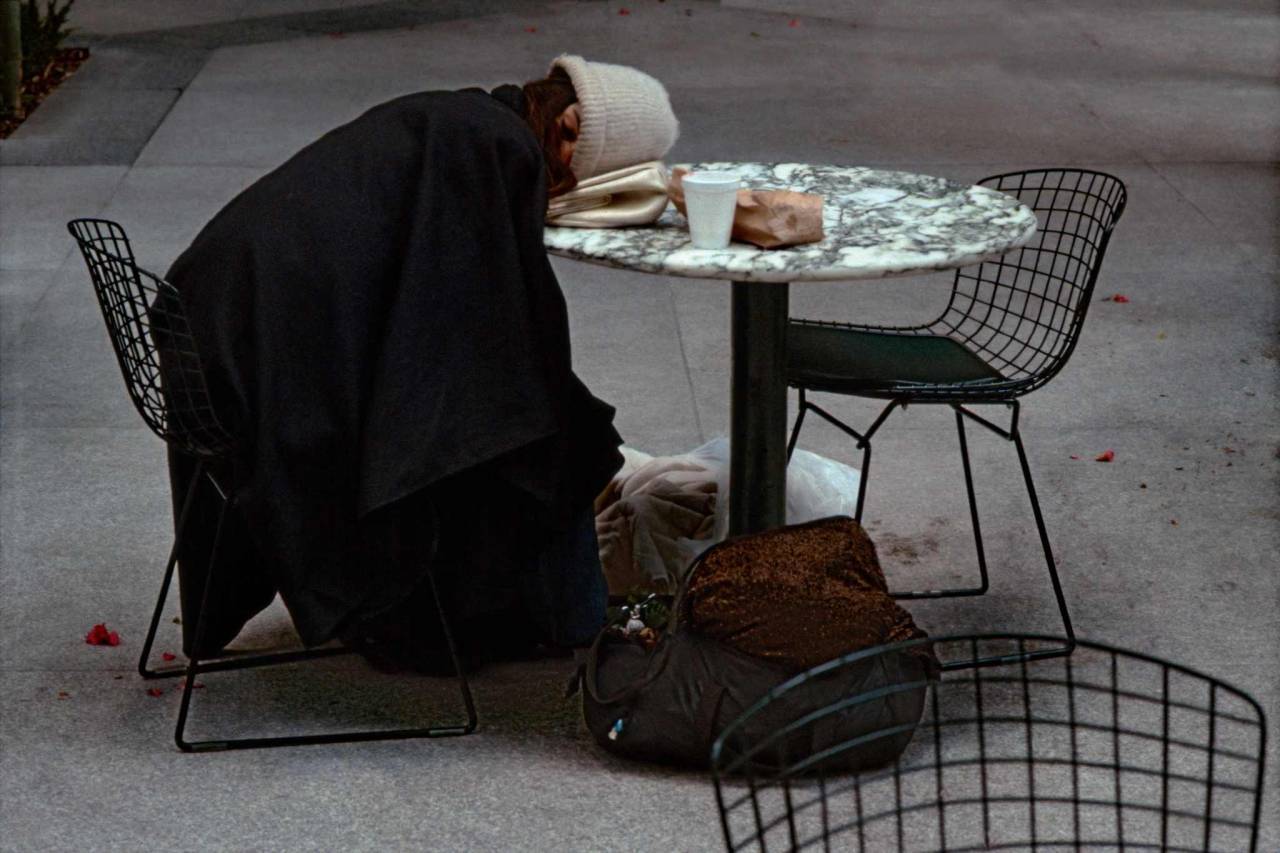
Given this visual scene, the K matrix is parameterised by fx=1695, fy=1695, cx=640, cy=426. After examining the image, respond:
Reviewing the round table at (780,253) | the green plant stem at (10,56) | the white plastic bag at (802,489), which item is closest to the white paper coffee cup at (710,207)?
the round table at (780,253)

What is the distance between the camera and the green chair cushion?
11.4 feet

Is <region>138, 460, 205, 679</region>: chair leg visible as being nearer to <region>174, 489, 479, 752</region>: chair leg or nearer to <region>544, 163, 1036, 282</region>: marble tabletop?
<region>174, 489, 479, 752</region>: chair leg

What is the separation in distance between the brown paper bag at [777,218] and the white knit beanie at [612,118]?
18 cm

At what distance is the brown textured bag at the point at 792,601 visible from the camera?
308 centimetres

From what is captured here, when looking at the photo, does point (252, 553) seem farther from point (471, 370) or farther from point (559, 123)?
point (559, 123)

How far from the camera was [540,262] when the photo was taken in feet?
10.1

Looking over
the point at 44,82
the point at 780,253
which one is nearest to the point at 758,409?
the point at 780,253

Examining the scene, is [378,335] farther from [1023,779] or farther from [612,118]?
[1023,779]

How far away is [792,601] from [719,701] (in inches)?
8.9

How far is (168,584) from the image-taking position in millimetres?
3547

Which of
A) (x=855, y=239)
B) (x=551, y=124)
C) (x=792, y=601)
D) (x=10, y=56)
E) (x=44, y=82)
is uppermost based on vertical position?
(x=551, y=124)

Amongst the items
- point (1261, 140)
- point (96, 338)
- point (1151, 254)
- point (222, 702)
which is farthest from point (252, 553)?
point (1261, 140)

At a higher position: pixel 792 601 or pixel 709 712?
pixel 792 601

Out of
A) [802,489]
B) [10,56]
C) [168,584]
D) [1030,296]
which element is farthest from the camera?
[10,56]
